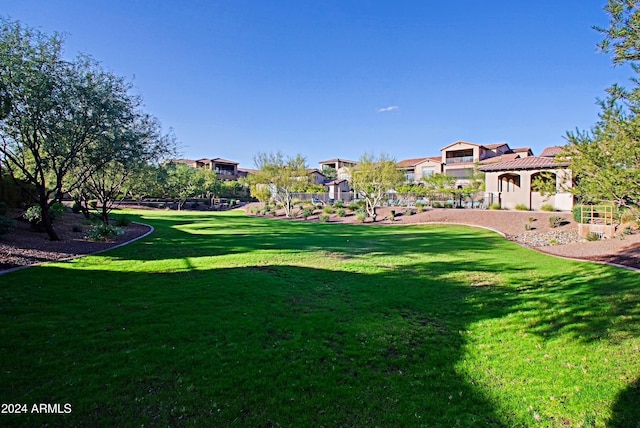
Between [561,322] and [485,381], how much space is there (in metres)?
3.19

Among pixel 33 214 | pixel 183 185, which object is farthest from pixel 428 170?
pixel 33 214

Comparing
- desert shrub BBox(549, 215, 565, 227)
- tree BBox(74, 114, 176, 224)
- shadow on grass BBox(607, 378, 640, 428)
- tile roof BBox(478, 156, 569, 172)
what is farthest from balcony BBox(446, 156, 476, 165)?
shadow on grass BBox(607, 378, 640, 428)

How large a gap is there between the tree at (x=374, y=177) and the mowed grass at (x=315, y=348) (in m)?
25.5

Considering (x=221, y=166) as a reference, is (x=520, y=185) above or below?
below

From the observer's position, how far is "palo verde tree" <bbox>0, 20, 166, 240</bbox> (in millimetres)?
11047

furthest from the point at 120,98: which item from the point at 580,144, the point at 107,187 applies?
the point at 580,144

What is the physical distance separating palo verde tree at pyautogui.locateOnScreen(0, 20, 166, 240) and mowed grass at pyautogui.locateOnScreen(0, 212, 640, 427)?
18.3ft

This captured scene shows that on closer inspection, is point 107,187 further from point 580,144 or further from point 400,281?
point 580,144

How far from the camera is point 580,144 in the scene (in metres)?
6.99

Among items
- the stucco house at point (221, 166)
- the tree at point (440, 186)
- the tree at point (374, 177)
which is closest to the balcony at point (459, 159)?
the tree at point (440, 186)

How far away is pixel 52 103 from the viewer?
38.4 feet

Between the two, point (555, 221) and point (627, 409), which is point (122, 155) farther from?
point (555, 221)

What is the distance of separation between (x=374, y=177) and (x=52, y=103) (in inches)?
1107

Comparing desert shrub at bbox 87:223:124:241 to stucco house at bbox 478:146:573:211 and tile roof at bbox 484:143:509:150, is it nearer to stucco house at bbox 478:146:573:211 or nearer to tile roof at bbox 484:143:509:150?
stucco house at bbox 478:146:573:211
